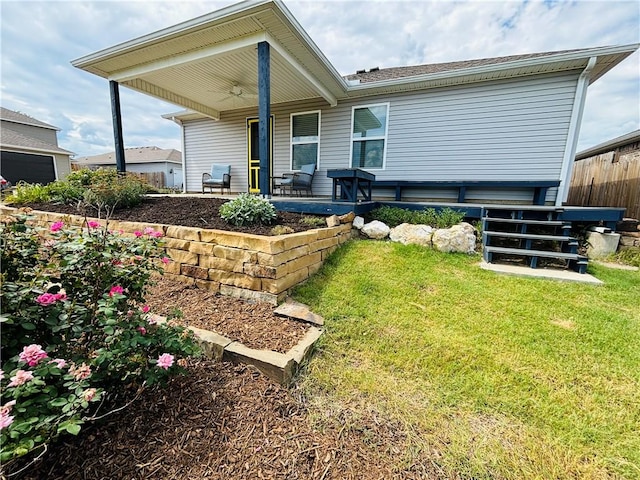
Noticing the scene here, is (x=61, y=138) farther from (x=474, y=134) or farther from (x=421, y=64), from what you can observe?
(x=474, y=134)

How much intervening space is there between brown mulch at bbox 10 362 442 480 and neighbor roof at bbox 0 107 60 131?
22.3 m

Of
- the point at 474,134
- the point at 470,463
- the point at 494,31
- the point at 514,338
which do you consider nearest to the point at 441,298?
the point at 514,338

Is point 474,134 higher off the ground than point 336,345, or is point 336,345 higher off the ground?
point 474,134

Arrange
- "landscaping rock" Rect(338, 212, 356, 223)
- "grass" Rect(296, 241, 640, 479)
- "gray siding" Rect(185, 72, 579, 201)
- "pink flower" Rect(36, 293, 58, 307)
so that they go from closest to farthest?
1. "pink flower" Rect(36, 293, 58, 307)
2. "grass" Rect(296, 241, 640, 479)
3. "landscaping rock" Rect(338, 212, 356, 223)
4. "gray siding" Rect(185, 72, 579, 201)

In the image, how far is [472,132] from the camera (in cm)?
544

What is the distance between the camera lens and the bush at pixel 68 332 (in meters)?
0.93

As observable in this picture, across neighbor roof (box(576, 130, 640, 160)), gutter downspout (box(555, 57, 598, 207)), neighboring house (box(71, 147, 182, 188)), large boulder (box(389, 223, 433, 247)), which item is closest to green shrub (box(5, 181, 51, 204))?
large boulder (box(389, 223, 433, 247))

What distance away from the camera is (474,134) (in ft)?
17.8

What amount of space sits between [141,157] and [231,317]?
28730mm

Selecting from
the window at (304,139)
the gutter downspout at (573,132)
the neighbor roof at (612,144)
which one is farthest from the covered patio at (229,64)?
the neighbor roof at (612,144)

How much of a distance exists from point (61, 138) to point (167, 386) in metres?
24.4

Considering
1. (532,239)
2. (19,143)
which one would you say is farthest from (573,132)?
(19,143)

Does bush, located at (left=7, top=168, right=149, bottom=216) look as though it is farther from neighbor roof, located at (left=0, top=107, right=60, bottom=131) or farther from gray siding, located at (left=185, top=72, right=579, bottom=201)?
neighbor roof, located at (left=0, top=107, right=60, bottom=131)

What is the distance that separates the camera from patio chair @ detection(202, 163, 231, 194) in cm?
743
